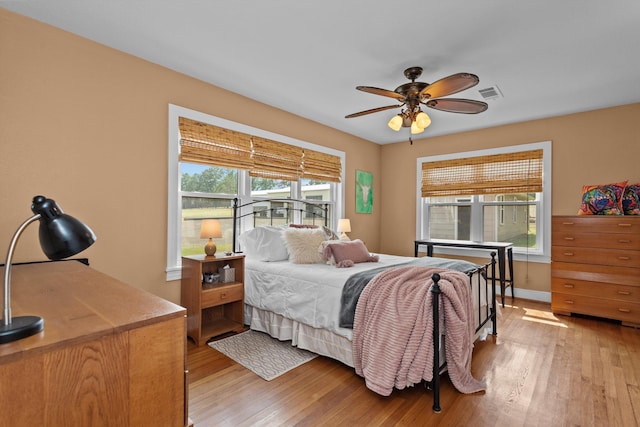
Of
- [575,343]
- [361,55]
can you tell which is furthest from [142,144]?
[575,343]

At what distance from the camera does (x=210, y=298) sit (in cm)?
290

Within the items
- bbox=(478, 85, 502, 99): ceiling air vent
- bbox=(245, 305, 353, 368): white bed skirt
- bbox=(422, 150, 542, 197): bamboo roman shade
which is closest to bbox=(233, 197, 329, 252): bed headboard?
bbox=(245, 305, 353, 368): white bed skirt

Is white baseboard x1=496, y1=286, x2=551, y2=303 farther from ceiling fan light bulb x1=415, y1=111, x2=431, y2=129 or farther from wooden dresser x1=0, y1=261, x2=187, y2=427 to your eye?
wooden dresser x1=0, y1=261, x2=187, y2=427

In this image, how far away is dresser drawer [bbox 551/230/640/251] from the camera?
3.36m

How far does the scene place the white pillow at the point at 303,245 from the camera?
10.6ft

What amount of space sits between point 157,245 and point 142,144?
90 cm

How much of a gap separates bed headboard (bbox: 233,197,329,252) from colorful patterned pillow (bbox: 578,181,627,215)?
126 inches

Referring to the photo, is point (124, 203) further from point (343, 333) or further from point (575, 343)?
point (575, 343)

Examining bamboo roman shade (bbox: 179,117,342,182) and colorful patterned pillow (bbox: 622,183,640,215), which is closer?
bamboo roman shade (bbox: 179,117,342,182)

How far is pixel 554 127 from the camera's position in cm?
424

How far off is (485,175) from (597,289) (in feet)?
6.40

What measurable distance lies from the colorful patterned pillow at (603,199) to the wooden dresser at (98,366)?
4.40 metres

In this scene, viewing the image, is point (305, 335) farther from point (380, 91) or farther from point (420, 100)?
point (420, 100)

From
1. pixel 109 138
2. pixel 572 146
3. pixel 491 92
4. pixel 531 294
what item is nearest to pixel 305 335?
pixel 109 138
